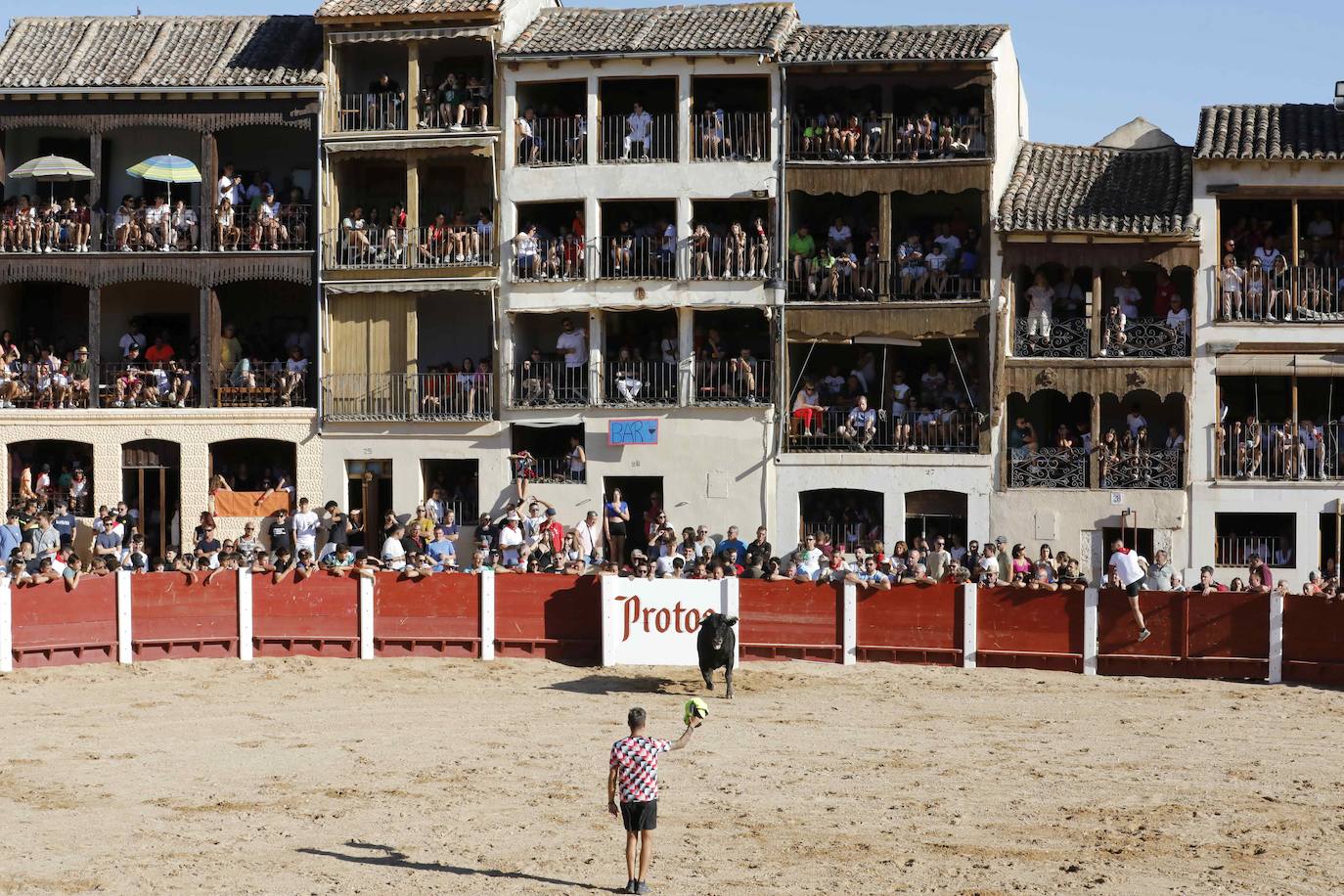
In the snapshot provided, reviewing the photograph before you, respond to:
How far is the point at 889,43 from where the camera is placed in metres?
35.7

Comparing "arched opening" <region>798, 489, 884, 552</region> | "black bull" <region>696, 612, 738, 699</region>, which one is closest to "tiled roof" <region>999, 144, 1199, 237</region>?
"arched opening" <region>798, 489, 884, 552</region>

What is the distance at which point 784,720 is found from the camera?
24672mm

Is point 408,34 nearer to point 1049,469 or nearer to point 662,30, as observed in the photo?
point 662,30

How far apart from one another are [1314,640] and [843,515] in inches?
401

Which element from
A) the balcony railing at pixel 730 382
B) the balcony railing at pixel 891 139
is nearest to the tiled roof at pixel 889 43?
the balcony railing at pixel 891 139

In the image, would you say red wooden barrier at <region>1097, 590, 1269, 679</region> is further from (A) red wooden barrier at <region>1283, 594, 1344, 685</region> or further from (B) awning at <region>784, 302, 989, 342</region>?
(B) awning at <region>784, 302, 989, 342</region>

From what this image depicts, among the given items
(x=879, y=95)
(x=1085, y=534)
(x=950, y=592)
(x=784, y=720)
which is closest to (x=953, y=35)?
(x=879, y=95)

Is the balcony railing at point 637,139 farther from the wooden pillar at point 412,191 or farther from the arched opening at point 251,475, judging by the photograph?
the arched opening at point 251,475

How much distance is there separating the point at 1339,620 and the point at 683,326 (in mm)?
13558

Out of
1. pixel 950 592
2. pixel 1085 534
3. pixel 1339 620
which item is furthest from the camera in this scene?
pixel 1085 534

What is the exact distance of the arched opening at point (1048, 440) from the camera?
34.3 m

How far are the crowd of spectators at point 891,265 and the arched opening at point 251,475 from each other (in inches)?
395

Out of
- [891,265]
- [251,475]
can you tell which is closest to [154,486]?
[251,475]

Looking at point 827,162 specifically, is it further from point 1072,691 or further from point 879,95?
point 1072,691
